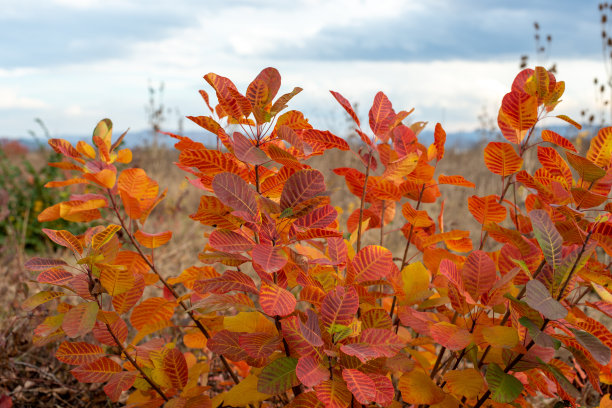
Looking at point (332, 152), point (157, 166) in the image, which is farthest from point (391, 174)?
point (332, 152)

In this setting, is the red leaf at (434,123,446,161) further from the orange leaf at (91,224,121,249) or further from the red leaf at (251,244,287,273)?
the orange leaf at (91,224,121,249)

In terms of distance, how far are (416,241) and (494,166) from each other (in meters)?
0.31

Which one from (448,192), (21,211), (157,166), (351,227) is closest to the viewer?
(351,227)

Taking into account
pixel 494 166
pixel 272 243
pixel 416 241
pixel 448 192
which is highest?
pixel 494 166

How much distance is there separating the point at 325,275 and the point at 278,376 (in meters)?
0.21

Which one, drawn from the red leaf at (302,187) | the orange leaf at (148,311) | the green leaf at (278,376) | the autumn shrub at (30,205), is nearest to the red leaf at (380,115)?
the red leaf at (302,187)

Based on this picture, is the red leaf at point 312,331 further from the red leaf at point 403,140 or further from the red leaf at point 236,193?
the red leaf at point 403,140

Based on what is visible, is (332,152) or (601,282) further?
(332,152)

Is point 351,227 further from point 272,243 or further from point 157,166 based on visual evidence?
point 157,166

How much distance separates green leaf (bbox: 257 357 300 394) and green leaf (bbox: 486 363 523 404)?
36 cm

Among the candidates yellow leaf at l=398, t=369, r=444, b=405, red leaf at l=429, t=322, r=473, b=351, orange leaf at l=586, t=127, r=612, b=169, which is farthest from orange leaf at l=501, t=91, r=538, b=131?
yellow leaf at l=398, t=369, r=444, b=405

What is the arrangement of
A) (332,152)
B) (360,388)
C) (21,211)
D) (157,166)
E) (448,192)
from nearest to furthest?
(360,388) < (21,211) < (448,192) < (157,166) < (332,152)

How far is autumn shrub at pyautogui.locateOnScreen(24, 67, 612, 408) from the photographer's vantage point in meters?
0.86

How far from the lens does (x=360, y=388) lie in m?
Answer: 0.83
